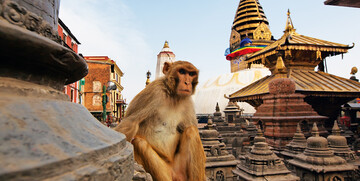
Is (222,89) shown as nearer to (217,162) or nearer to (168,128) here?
(217,162)

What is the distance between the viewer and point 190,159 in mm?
2209

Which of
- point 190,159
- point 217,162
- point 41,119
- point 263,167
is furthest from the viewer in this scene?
point 217,162

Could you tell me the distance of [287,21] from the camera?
10.6 m

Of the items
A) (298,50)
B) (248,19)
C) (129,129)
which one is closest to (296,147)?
(129,129)

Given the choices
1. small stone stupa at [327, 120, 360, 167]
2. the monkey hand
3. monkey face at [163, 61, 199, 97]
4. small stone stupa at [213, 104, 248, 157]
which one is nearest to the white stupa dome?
small stone stupa at [213, 104, 248, 157]

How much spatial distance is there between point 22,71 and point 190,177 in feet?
5.84

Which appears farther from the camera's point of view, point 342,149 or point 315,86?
point 315,86

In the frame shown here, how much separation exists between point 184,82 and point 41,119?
6.09 feet

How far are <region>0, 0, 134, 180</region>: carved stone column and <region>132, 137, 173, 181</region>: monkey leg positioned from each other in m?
1.14

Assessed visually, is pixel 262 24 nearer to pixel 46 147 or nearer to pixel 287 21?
pixel 287 21

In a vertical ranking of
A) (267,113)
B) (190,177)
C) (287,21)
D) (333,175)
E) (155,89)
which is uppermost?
(287,21)

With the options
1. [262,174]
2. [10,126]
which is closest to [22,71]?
[10,126]

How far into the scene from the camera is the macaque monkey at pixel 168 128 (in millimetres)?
2108

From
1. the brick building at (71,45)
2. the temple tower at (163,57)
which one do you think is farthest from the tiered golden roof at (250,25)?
the brick building at (71,45)
